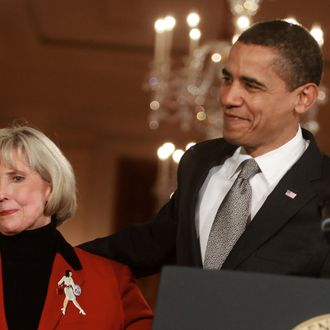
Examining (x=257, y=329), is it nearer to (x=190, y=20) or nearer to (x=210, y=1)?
(x=190, y=20)

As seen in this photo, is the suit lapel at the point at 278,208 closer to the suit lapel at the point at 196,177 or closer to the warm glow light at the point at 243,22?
the suit lapel at the point at 196,177

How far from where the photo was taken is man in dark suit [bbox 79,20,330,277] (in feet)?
6.05

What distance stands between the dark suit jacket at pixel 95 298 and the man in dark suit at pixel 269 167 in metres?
0.15

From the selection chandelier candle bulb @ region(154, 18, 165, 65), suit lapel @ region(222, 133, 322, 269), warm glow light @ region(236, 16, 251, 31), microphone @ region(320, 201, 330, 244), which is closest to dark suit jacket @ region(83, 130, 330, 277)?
suit lapel @ region(222, 133, 322, 269)

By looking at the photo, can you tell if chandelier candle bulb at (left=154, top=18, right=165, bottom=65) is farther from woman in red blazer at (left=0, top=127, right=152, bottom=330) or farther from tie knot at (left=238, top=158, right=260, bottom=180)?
tie knot at (left=238, top=158, right=260, bottom=180)

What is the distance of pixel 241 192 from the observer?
6.41 feet

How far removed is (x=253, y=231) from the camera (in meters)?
1.87

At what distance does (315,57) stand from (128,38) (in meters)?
5.92

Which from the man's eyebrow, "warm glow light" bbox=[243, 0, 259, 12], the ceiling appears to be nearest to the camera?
the man's eyebrow

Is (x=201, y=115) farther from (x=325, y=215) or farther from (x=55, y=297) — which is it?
(x=325, y=215)

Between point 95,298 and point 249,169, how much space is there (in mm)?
457

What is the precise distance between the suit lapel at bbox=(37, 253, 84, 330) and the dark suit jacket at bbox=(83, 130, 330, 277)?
0.12 meters

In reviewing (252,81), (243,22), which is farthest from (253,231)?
(243,22)

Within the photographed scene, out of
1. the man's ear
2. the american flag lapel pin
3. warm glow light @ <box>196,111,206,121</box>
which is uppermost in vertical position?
warm glow light @ <box>196,111,206,121</box>
